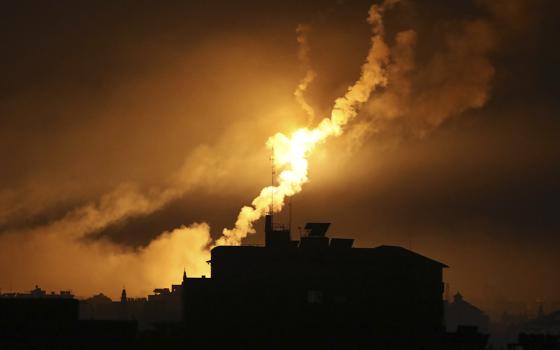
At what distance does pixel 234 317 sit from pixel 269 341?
16.6 feet

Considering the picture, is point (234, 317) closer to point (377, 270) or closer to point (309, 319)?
point (309, 319)

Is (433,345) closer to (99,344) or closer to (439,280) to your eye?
(439,280)

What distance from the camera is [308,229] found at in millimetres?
134375

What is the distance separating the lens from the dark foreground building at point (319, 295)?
121m

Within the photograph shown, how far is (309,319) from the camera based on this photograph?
12350 centimetres

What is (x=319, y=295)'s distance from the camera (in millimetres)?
128500

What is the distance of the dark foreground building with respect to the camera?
4749 inches

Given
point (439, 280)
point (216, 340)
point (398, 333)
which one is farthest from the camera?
A: point (439, 280)

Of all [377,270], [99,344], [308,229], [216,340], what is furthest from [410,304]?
[99,344]

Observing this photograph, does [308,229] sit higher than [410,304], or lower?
higher

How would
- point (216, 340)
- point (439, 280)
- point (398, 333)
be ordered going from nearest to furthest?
point (216, 340) < point (398, 333) < point (439, 280)

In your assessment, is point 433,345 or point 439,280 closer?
point 433,345

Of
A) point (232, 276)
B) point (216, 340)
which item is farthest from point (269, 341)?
point (232, 276)

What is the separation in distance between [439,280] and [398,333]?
11893 mm
